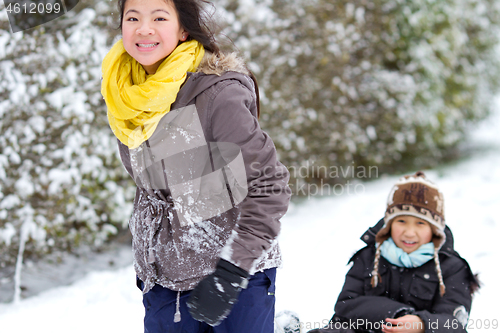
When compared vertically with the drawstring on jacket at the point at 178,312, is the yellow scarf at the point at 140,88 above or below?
above

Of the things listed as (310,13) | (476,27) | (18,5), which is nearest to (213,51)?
(18,5)

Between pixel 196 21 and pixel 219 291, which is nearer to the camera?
pixel 219 291

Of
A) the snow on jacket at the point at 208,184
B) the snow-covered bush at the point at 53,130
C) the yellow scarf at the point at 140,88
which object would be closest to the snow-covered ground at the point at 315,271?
the snow-covered bush at the point at 53,130

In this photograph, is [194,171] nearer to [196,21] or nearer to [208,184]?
[208,184]

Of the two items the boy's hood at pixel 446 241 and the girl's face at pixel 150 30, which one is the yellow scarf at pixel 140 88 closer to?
the girl's face at pixel 150 30

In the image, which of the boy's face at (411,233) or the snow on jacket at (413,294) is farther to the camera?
the boy's face at (411,233)

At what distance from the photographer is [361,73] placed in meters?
5.49

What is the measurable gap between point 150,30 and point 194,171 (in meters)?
0.47

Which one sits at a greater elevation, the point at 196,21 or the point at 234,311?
the point at 196,21

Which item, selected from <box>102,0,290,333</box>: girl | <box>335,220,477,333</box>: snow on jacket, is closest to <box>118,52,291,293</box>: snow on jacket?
<box>102,0,290,333</box>: girl

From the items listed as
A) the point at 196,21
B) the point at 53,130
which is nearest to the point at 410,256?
the point at 196,21

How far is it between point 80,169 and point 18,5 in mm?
1233

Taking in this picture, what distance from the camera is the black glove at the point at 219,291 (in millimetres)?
1274

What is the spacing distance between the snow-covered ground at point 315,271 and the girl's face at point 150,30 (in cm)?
194
